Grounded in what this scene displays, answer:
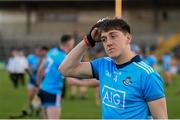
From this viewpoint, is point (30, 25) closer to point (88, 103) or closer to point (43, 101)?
point (88, 103)

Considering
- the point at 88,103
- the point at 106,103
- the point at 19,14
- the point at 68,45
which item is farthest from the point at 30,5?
the point at 106,103

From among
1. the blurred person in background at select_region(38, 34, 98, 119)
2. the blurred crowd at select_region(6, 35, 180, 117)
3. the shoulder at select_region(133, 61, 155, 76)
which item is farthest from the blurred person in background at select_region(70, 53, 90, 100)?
the shoulder at select_region(133, 61, 155, 76)

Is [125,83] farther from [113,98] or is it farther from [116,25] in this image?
[116,25]

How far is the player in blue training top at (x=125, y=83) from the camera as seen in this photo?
13.3ft

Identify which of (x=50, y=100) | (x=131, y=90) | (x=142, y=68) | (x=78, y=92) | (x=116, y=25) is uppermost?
(x=116, y=25)

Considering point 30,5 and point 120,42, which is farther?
point 30,5

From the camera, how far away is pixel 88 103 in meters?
17.1

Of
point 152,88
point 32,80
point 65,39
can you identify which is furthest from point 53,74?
point 152,88

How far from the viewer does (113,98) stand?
4207mm

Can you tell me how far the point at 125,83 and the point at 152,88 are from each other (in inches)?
9.0

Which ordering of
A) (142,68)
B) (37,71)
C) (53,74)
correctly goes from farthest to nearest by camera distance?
(37,71) < (53,74) < (142,68)

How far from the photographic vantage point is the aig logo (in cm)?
416

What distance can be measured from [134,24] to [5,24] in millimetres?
11537

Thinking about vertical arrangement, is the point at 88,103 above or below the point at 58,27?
below
